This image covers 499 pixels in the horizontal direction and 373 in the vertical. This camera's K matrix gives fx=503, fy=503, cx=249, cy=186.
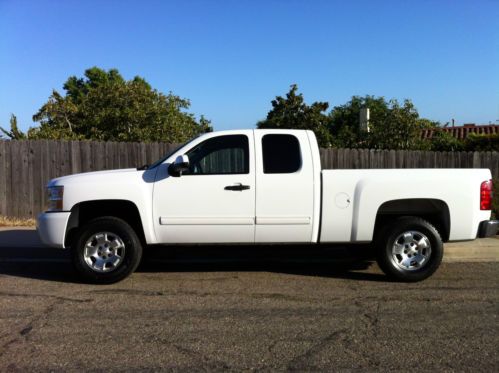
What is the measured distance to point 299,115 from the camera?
18.5 meters

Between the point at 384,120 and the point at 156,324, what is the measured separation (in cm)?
1259

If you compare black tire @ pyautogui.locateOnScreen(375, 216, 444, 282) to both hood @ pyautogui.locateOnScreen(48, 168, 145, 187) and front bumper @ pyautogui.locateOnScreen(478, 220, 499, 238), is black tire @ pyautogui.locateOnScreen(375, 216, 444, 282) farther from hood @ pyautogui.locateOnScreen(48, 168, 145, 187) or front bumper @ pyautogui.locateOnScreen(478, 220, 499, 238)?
hood @ pyautogui.locateOnScreen(48, 168, 145, 187)

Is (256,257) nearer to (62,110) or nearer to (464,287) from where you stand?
(464,287)

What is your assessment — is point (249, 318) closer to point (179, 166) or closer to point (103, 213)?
point (179, 166)

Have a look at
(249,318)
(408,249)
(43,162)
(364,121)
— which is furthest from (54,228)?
(364,121)

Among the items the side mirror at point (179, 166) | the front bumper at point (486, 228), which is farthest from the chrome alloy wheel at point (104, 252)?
the front bumper at point (486, 228)

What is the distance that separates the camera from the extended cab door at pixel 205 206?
20.5 ft

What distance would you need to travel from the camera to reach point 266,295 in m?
5.86

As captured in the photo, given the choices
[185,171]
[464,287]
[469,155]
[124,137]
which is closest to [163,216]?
[185,171]

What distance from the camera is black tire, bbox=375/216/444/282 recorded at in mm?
6293

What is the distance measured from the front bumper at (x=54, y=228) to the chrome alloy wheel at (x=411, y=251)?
412 centimetres

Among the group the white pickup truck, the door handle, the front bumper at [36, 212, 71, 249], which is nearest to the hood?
the white pickup truck

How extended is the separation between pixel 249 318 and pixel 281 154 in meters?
2.26

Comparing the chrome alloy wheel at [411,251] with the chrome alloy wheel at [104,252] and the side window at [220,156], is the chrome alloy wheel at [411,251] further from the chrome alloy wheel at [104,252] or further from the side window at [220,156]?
the chrome alloy wheel at [104,252]
